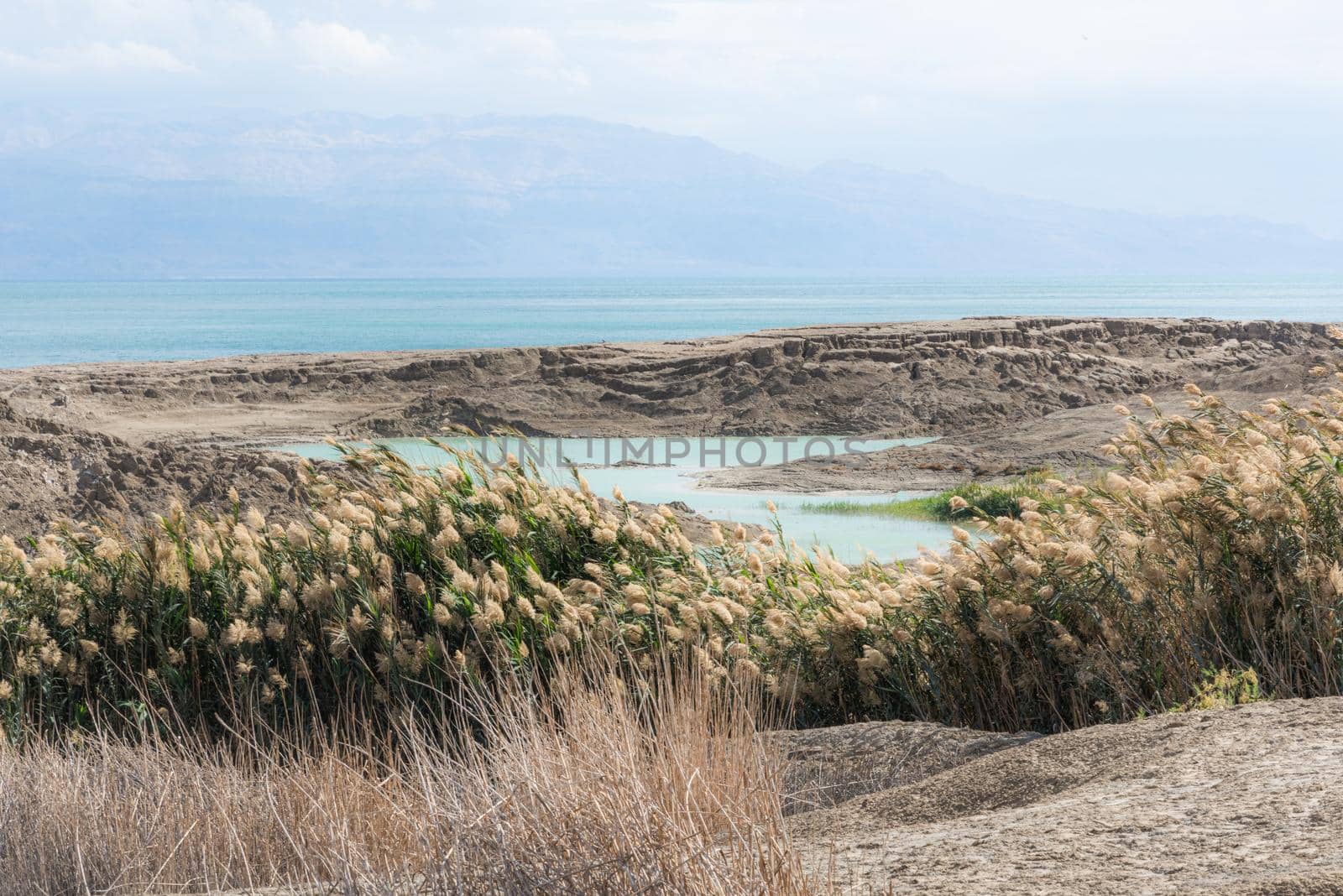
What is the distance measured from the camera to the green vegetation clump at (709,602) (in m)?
5.05

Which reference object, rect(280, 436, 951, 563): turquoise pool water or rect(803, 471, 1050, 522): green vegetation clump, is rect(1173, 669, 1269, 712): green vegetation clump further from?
rect(803, 471, 1050, 522): green vegetation clump

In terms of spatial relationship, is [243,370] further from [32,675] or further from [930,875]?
[930,875]

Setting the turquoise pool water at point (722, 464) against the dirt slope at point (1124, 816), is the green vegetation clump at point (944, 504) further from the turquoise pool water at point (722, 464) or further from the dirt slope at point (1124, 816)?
the dirt slope at point (1124, 816)

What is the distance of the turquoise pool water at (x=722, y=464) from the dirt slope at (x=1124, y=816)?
91.5 inches

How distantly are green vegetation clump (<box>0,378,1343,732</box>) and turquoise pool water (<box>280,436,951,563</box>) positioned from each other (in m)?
0.63

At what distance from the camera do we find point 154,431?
26047 mm

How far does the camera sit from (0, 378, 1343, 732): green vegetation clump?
505 cm

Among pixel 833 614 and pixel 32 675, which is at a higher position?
pixel 833 614

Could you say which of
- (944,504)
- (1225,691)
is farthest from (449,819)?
(944,504)

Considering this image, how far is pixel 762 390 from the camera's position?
27.8m

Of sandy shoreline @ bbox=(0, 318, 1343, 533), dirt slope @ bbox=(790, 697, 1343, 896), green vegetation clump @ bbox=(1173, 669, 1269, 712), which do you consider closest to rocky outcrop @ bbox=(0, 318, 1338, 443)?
sandy shoreline @ bbox=(0, 318, 1343, 533)

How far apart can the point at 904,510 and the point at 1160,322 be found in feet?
80.5

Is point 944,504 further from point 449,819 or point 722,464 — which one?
point 449,819

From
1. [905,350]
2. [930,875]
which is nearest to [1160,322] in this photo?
[905,350]
